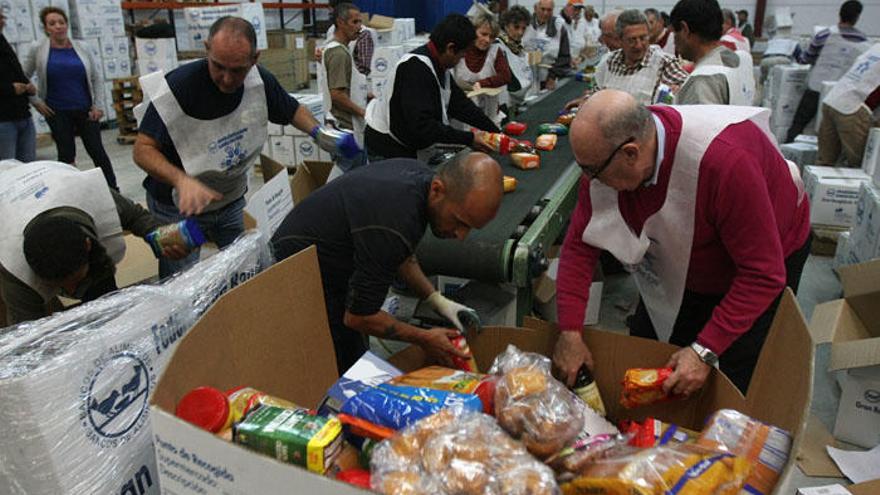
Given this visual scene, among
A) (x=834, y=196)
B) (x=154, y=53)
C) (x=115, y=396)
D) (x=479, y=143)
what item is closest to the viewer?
(x=115, y=396)

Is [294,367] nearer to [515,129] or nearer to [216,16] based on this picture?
[515,129]

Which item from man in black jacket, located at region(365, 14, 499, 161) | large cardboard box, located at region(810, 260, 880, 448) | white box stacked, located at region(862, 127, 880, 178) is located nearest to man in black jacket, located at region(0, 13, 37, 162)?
man in black jacket, located at region(365, 14, 499, 161)

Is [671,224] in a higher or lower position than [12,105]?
higher

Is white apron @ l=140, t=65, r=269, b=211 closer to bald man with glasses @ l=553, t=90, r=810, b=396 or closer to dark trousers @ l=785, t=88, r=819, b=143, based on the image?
bald man with glasses @ l=553, t=90, r=810, b=396

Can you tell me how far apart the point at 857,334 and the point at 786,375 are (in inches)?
65.5

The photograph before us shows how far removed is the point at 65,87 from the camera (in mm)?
4801

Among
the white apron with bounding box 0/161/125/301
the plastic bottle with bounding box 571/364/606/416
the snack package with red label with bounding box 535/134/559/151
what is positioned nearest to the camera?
the plastic bottle with bounding box 571/364/606/416

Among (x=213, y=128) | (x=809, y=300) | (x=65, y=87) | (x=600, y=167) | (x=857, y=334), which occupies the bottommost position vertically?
(x=809, y=300)

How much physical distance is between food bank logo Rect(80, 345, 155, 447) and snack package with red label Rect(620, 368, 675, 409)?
98cm

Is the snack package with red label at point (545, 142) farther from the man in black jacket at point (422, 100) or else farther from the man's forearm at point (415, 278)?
the man's forearm at point (415, 278)

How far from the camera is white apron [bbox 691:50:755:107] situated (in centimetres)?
265

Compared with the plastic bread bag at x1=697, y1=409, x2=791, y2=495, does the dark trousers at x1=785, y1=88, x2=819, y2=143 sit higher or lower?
lower

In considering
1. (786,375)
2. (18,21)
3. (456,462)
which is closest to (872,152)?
(786,375)

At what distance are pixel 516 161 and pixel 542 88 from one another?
4.58 meters
